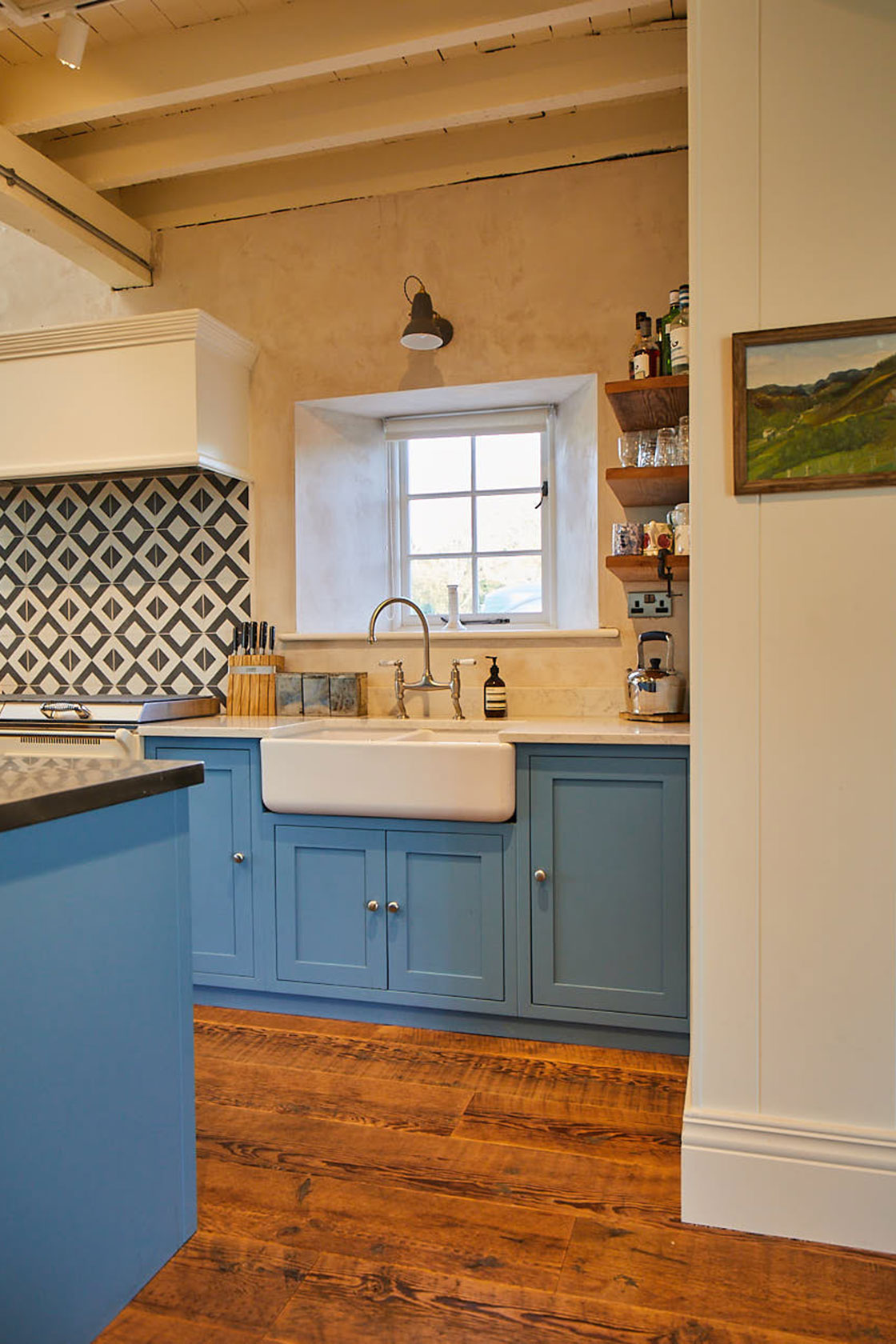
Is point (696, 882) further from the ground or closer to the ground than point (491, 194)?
closer to the ground

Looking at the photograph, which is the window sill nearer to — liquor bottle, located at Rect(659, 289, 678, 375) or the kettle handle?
the kettle handle

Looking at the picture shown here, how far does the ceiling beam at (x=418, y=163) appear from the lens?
3.05 m

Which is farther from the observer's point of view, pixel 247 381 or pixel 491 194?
pixel 247 381

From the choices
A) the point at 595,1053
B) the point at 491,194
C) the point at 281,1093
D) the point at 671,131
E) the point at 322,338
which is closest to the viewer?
the point at 281,1093

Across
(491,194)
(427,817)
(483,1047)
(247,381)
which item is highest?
(491,194)

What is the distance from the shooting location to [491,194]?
321 centimetres

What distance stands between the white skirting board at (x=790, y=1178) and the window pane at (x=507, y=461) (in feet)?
7.73

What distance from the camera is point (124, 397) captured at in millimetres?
3252

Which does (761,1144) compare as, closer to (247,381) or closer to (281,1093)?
(281,1093)

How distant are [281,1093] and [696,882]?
1193mm

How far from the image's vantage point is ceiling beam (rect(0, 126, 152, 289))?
3016mm

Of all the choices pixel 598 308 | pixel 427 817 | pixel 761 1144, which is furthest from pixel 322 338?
pixel 761 1144

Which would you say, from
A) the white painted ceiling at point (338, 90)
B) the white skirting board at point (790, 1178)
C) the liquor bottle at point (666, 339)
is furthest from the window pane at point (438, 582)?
the white skirting board at point (790, 1178)

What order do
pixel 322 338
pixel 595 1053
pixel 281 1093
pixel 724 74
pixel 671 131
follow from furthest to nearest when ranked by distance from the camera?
pixel 322 338 → pixel 671 131 → pixel 595 1053 → pixel 281 1093 → pixel 724 74
